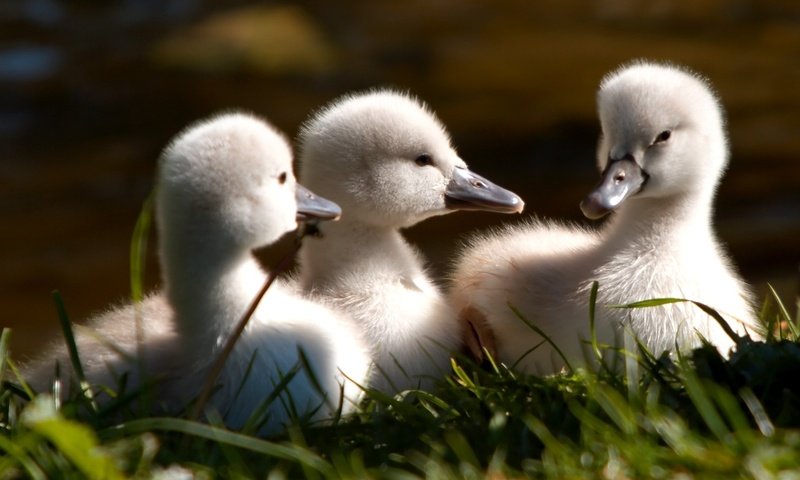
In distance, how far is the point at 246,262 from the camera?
4238mm

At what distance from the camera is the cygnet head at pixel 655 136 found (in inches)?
183

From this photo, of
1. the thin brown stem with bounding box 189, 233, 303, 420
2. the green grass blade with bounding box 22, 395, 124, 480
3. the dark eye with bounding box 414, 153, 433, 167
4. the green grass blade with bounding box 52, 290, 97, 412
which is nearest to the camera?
the green grass blade with bounding box 22, 395, 124, 480

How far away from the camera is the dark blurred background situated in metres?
11.8

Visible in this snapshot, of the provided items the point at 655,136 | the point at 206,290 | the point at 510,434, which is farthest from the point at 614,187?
the point at 206,290

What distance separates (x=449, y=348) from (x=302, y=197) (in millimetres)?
725

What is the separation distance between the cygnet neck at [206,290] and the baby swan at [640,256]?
1013mm

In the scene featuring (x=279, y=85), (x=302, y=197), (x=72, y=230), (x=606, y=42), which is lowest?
(x=72, y=230)

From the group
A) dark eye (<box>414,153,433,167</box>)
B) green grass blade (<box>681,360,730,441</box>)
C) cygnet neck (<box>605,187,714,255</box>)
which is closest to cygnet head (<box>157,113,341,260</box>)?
dark eye (<box>414,153,433,167</box>)

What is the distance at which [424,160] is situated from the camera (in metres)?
4.95

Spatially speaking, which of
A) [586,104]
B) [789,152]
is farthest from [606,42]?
[789,152]

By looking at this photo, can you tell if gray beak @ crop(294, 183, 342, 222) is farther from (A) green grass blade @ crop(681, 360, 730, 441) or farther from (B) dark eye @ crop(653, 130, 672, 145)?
(A) green grass blade @ crop(681, 360, 730, 441)

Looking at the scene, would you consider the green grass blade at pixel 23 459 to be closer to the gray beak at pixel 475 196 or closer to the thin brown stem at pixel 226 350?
the thin brown stem at pixel 226 350

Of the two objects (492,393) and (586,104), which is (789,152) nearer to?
(586,104)

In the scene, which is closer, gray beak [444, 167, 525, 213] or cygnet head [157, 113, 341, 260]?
cygnet head [157, 113, 341, 260]
